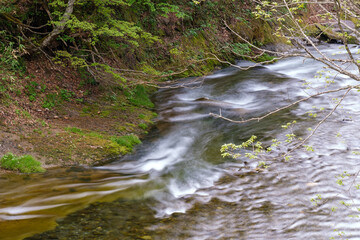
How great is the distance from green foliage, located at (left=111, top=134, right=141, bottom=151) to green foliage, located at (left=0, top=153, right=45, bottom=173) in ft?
7.90

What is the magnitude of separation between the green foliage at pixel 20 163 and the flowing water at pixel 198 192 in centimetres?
22

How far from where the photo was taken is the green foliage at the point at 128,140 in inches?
335

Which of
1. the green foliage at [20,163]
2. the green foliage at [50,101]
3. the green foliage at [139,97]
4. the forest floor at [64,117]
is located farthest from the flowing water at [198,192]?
the green foliage at [50,101]

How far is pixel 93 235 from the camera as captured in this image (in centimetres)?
448

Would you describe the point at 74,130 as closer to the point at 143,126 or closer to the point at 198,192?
the point at 143,126

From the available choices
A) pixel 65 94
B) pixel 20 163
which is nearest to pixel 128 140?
pixel 65 94

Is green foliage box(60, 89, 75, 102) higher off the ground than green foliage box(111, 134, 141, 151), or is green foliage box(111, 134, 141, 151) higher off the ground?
green foliage box(60, 89, 75, 102)

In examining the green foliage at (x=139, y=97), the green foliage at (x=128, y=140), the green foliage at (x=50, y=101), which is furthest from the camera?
the green foliage at (x=139, y=97)

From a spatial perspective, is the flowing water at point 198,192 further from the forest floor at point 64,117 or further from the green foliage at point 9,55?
the green foliage at point 9,55

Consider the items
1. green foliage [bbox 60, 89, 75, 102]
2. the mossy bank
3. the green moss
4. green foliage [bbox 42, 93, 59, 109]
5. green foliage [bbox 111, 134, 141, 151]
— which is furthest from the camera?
green foliage [bbox 60, 89, 75, 102]

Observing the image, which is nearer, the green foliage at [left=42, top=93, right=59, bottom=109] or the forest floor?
the forest floor

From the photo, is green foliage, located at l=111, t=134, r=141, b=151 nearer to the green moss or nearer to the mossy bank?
the mossy bank

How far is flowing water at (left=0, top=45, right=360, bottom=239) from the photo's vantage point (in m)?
4.80

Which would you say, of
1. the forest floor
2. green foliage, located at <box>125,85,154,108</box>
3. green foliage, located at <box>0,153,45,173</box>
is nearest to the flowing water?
green foliage, located at <box>0,153,45,173</box>
